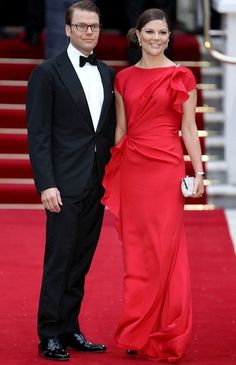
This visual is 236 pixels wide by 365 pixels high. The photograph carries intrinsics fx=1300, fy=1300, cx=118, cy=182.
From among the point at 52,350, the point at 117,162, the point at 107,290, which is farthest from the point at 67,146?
the point at 107,290

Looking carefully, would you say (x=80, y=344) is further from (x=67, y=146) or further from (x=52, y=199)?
(x=67, y=146)

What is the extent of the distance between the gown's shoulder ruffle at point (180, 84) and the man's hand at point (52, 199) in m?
0.70

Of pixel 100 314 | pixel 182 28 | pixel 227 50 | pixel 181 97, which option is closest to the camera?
pixel 181 97

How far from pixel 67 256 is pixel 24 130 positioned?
486 cm

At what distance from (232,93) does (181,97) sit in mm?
4545

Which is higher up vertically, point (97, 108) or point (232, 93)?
point (97, 108)

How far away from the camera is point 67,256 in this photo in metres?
6.14

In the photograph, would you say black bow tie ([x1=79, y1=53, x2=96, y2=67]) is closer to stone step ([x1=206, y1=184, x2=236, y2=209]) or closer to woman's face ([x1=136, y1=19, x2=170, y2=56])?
woman's face ([x1=136, y1=19, x2=170, y2=56])

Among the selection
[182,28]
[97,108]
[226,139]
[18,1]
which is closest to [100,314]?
[97,108]

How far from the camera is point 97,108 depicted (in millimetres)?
6145

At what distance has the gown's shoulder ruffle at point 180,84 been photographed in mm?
6113

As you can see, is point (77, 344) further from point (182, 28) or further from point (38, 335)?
point (182, 28)

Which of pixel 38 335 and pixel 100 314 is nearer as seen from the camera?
pixel 38 335

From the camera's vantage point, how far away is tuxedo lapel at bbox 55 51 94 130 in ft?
20.0
